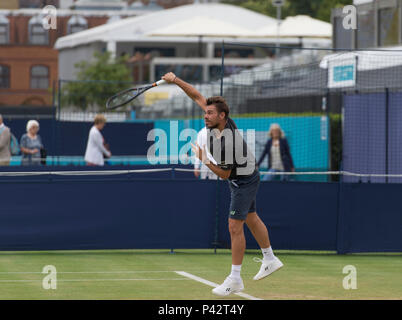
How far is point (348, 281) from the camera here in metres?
11.6

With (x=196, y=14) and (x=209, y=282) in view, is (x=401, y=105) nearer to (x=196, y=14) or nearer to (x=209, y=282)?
(x=209, y=282)

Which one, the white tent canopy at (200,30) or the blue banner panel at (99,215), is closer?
the blue banner panel at (99,215)

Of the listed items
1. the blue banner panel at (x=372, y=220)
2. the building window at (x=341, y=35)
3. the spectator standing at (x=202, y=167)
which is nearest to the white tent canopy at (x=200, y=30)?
the building window at (x=341, y=35)

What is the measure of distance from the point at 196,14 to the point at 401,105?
39164 mm

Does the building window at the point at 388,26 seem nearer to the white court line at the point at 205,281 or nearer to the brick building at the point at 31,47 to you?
the white court line at the point at 205,281

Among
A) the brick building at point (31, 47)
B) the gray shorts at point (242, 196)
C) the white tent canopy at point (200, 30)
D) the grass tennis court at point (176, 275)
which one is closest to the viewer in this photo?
the gray shorts at point (242, 196)

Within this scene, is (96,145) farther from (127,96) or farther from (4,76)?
(4,76)

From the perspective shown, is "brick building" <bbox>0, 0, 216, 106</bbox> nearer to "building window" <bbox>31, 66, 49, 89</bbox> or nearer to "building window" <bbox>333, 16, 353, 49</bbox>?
"building window" <bbox>31, 66, 49, 89</bbox>

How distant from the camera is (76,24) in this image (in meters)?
76.6

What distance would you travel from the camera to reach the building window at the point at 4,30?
3019 inches

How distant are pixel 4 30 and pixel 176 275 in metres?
68.2

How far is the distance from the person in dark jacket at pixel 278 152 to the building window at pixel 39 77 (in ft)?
199

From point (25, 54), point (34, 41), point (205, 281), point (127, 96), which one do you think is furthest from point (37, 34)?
point (205, 281)
